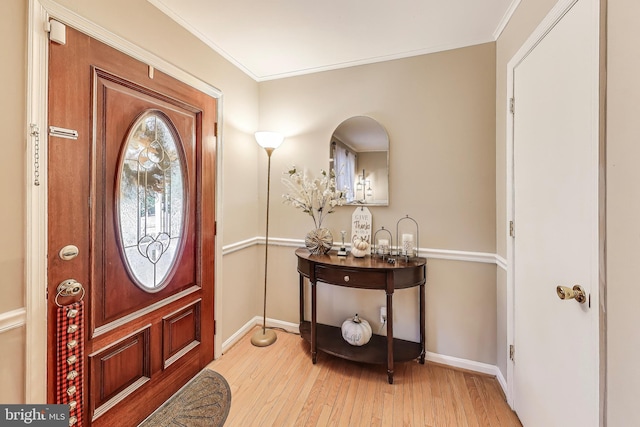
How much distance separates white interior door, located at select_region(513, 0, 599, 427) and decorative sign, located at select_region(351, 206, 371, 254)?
1034 millimetres

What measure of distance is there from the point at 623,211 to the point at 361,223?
62.6 inches

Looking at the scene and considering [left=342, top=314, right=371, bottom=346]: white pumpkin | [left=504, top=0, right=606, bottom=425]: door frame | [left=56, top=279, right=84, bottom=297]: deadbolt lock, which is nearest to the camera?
[left=504, top=0, right=606, bottom=425]: door frame

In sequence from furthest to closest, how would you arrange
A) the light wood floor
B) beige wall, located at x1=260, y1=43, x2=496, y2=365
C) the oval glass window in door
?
beige wall, located at x1=260, y1=43, x2=496, y2=365 → the light wood floor → the oval glass window in door

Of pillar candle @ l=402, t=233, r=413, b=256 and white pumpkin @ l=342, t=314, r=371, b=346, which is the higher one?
pillar candle @ l=402, t=233, r=413, b=256

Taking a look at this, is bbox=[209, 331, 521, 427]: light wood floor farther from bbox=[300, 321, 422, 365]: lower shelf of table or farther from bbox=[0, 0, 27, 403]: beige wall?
bbox=[0, 0, 27, 403]: beige wall

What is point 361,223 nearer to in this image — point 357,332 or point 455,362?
point 357,332

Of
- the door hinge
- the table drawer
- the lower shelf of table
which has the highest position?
the door hinge

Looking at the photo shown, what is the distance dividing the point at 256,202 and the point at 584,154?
236cm

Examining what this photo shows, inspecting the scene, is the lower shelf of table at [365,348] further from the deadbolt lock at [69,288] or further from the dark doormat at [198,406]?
the deadbolt lock at [69,288]

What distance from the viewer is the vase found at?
7.24ft

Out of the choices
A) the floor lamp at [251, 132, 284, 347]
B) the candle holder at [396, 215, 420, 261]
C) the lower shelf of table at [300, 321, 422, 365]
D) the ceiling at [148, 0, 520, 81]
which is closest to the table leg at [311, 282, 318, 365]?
the lower shelf of table at [300, 321, 422, 365]

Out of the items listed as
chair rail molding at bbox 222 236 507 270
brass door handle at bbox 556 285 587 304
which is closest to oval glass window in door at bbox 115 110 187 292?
chair rail molding at bbox 222 236 507 270

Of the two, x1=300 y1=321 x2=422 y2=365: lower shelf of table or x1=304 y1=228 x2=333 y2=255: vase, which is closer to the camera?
x1=300 y1=321 x2=422 y2=365: lower shelf of table

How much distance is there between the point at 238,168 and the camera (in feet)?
7.73
